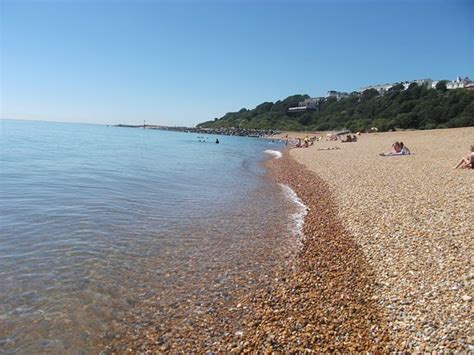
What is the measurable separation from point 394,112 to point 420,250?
304ft

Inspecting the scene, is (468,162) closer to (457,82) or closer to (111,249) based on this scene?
(111,249)

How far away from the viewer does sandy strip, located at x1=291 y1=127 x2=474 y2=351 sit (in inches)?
173

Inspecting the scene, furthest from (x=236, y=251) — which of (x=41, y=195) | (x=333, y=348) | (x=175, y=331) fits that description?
(x=41, y=195)

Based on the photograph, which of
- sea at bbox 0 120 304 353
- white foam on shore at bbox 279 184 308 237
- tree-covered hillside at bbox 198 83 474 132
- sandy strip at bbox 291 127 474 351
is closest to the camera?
sandy strip at bbox 291 127 474 351

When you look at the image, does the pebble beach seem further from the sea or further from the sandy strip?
the sea

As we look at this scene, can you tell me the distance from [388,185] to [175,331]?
37.7ft

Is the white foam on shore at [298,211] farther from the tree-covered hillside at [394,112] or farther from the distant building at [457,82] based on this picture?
the distant building at [457,82]

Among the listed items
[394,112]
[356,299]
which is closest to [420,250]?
[356,299]

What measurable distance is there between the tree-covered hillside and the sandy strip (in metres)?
54.1

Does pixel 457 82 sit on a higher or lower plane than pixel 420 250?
higher

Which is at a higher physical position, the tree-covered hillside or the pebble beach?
the tree-covered hillside

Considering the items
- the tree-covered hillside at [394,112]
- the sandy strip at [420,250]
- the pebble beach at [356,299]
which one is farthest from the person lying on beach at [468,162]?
the tree-covered hillside at [394,112]

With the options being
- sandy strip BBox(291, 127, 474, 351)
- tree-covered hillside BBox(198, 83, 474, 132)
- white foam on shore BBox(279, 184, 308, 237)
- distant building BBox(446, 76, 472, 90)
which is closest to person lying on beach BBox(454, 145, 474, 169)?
sandy strip BBox(291, 127, 474, 351)

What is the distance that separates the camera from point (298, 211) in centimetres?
1241
